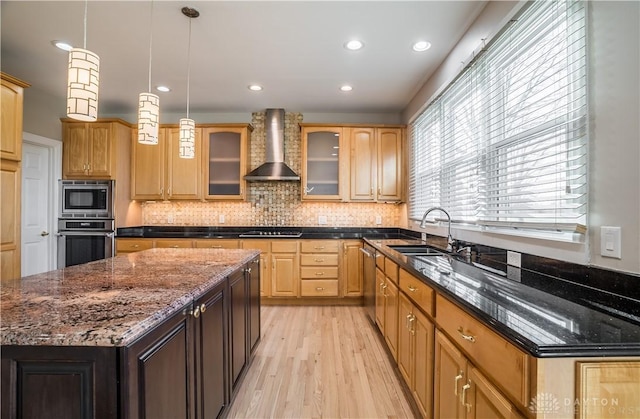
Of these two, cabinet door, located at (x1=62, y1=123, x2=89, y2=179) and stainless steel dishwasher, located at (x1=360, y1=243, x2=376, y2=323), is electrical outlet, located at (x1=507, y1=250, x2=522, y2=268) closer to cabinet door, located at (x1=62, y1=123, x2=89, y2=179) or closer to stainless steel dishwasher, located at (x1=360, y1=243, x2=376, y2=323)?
stainless steel dishwasher, located at (x1=360, y1=243, x2=376, y2=323)

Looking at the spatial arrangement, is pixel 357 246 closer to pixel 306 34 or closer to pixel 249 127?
pixel 249 127

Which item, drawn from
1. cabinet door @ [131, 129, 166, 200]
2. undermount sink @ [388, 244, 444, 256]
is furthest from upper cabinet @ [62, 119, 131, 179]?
undermount sink @ [388, 244, 444, 256]

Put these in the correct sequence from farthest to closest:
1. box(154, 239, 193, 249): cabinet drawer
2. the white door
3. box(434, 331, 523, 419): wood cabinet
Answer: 1. box(154, 239, 193, 249): cabinet drawer
2. the white door
3. box(434, 331, 523, 419): wood cabinet

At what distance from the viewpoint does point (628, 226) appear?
1124mm

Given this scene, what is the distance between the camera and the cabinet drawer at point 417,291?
1.58 meters

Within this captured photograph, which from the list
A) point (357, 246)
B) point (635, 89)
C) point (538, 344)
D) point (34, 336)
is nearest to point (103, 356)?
point (34, 336)

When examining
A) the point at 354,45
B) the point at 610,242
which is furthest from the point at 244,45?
the point at 610,242

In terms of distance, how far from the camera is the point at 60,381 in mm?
861

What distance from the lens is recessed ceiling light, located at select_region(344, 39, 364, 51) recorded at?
8.52 ft

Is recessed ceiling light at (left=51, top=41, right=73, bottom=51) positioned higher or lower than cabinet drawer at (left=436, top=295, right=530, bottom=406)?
higher

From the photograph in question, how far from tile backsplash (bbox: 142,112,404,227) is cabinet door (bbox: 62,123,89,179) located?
3.40 feet

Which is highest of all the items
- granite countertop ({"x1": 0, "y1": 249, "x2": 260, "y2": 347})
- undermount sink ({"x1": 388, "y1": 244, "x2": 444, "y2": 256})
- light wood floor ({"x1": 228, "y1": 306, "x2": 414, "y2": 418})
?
granite countertop ({"x1": 0, "y1": 249, "x2": 260, "y2": 347})

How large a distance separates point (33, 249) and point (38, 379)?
3.89 meters

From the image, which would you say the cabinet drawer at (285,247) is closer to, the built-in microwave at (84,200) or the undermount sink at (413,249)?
the undermount sink at (413,249)
